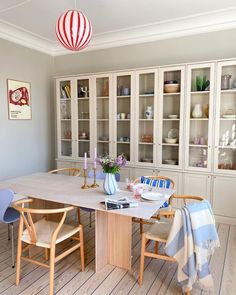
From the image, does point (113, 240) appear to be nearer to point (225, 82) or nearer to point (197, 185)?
point (197, 185)

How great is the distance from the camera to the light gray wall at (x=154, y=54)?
3432mm

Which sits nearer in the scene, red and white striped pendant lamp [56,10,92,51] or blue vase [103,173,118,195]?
red and white striped pendant lamp [56,10,92,51]

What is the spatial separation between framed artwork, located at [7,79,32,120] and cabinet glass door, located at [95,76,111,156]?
1228 millimetres

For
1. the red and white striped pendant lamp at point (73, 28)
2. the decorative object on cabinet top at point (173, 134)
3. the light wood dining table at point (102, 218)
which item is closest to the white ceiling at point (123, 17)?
the red and white striped pendant lamp at point (73, 28)

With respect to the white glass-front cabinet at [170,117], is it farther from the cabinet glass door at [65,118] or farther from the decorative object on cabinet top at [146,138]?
the cabinet glass door at [65,118]

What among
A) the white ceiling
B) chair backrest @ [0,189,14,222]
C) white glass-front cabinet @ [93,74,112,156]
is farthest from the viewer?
white glass-front cabinet @ [93,74,112,156]

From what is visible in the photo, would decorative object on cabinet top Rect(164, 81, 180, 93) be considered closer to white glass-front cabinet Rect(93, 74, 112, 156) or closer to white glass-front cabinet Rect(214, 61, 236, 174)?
white glass-front cabinet Rect(214, 61, 236, 174)

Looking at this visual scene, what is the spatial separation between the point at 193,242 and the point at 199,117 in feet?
6.92

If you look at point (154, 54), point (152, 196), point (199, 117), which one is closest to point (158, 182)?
point (152, 196)

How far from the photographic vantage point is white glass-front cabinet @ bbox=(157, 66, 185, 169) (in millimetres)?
3490

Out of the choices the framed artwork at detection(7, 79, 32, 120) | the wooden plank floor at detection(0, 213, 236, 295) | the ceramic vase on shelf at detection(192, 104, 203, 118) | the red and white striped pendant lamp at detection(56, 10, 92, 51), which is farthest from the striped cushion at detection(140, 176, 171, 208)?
the framed artwork at detection(7, 79, 32, 120)

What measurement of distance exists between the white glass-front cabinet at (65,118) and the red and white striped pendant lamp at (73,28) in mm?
2064

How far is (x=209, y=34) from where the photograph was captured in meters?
3.47

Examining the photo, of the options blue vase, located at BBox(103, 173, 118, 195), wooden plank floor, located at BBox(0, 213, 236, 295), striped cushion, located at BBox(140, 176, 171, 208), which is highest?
blue vase, located at BBox(103, 173, 118, 195)
